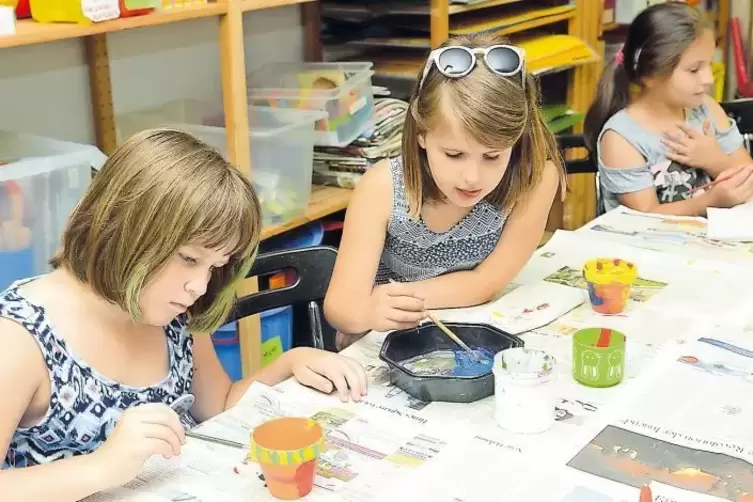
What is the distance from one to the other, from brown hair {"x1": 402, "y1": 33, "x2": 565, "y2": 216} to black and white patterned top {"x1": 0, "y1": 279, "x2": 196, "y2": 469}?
1.94 ft

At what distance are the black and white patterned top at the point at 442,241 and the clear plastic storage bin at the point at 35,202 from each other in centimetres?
57

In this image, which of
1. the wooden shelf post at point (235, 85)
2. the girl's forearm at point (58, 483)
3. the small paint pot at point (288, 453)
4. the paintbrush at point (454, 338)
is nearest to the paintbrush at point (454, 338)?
the paintbrush at point (454, 338)

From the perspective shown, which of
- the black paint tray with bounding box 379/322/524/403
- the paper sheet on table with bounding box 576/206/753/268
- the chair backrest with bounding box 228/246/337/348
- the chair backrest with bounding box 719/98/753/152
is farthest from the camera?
the chair backrest with bounding box 719/98/753/152

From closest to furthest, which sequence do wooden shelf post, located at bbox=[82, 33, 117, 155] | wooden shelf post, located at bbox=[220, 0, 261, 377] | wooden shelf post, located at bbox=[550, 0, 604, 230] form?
wooden shelf post, located at bbox=[220, 0, 261, 377] < wooden shelf post, located at bbox=[82, 33, 117, 155] < wooden shelf post, located at bbox=[550, 0, 604, 230]

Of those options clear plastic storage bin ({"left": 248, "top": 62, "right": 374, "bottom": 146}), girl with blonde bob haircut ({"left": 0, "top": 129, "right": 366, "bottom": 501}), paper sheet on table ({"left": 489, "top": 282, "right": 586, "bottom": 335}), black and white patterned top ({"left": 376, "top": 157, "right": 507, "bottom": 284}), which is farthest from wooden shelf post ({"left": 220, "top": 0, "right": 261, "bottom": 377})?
girl with blonde bob haircut ({"left": 0, "top": 129, "right": 366, "bottom": 501})

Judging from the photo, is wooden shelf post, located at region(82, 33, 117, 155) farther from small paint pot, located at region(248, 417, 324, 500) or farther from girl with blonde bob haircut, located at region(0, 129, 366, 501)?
small paint pot, located at region(248, 417, 324, 500)

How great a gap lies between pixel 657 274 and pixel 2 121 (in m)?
1.34

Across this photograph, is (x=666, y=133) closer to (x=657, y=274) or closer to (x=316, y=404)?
(x=657, y=274)

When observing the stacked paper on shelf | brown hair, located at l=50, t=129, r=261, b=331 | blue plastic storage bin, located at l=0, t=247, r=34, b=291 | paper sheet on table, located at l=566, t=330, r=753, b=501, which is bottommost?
paper sheet on table, located at l=566, t=330, r=753, b=501

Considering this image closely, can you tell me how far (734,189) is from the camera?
196 centimetres

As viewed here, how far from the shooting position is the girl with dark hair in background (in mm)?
2133

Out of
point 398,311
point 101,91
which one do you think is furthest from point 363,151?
point 398,311

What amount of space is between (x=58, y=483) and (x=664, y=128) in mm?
1692

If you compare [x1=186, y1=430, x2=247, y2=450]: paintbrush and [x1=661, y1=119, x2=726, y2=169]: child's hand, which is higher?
[x1=661, y1=119, x2=726, y2=169]: child's hand
